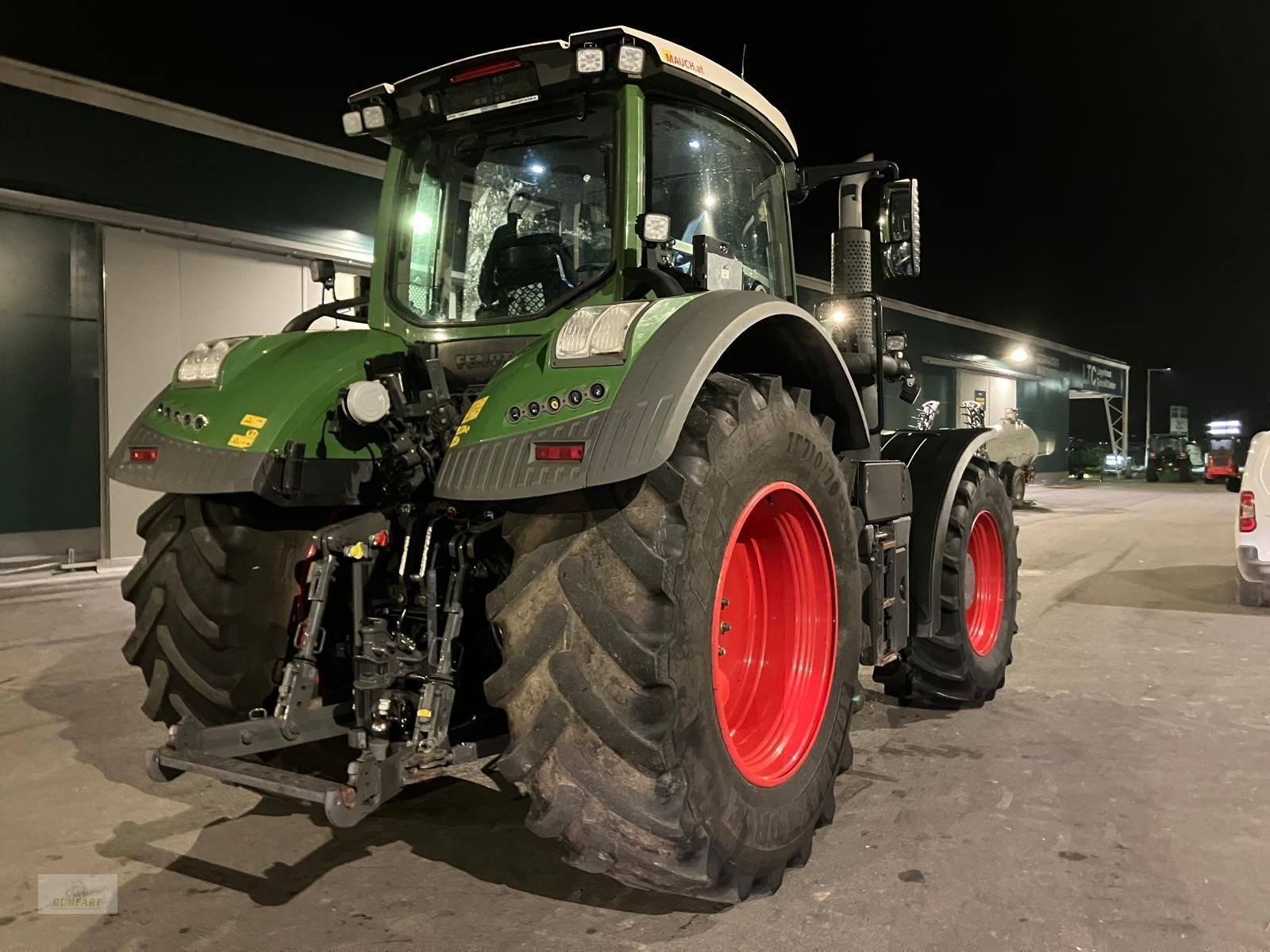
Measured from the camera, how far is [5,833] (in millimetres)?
3559

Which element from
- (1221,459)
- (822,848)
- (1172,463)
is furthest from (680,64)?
(1172,463)

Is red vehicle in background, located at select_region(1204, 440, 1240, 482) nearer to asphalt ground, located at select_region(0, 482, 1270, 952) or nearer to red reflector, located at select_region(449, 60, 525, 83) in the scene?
asphalt ground, located at select_region(0, 482, 1270, 952)

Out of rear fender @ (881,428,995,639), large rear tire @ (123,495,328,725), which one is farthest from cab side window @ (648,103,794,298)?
large rear tire @ (123,495,328,725)

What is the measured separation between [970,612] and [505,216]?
3644 millimetres

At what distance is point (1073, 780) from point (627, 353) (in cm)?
289

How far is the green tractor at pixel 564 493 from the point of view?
2.52m

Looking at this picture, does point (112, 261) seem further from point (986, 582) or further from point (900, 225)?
point (986, 582)

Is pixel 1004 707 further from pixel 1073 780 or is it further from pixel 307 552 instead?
pixel 307 552

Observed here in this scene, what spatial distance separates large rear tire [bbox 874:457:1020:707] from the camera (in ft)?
16.4

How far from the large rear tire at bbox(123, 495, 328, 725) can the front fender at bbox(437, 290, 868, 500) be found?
1080 mm

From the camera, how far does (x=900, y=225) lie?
4.41 meters

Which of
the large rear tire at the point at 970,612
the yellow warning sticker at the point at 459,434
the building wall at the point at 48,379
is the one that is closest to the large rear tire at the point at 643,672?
the yellow warning sticker at the point at 459,434

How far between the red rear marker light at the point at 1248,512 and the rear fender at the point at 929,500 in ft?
14.4

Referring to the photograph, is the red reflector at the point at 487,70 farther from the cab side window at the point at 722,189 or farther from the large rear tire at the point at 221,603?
the large rear tire at the point at 221,603
